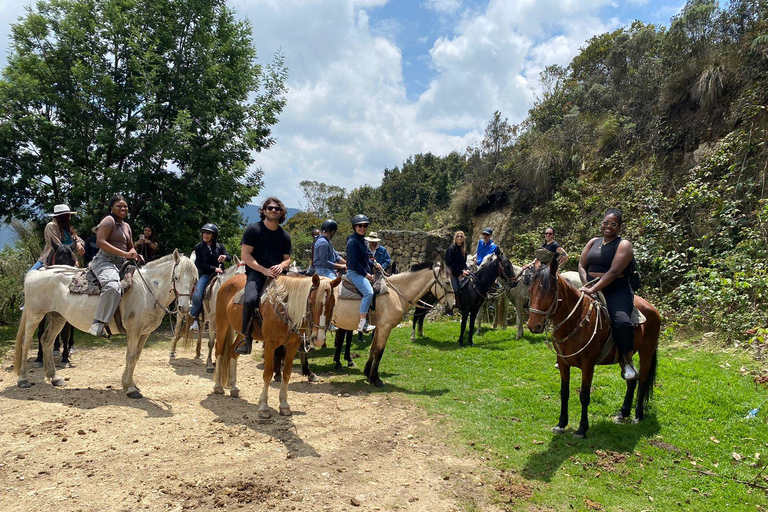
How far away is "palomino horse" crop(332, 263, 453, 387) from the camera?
7.18 meters

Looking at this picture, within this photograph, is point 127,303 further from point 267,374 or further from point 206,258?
point 267,374

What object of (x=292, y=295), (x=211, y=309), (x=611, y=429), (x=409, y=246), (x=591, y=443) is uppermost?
(x=409, y=246)

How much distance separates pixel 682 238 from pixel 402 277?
25.3 ft

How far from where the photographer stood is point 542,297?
178 inches

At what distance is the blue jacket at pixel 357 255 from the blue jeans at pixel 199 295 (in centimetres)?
307

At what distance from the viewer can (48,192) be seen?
11.8m

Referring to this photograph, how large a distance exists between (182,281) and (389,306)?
333 cm

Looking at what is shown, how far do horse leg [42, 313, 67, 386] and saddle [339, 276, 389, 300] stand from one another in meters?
4.45

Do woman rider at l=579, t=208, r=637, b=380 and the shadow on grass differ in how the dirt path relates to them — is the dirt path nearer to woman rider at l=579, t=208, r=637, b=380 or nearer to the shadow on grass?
the shadow on grass

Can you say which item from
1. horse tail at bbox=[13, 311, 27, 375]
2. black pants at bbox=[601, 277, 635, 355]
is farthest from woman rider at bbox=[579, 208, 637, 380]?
horse tail at bbox=[13, 311, 27, 375]

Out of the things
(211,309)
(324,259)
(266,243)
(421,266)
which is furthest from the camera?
(211,309)

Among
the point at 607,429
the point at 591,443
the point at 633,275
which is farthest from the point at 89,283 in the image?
the point at 633,275

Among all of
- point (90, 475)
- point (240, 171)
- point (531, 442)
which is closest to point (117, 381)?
point (90, 475)

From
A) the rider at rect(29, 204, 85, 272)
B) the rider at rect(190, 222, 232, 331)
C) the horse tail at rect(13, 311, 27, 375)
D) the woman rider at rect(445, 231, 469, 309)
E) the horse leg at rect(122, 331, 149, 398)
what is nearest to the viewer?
the horse leg at rect(122, 331, 149, 398)
